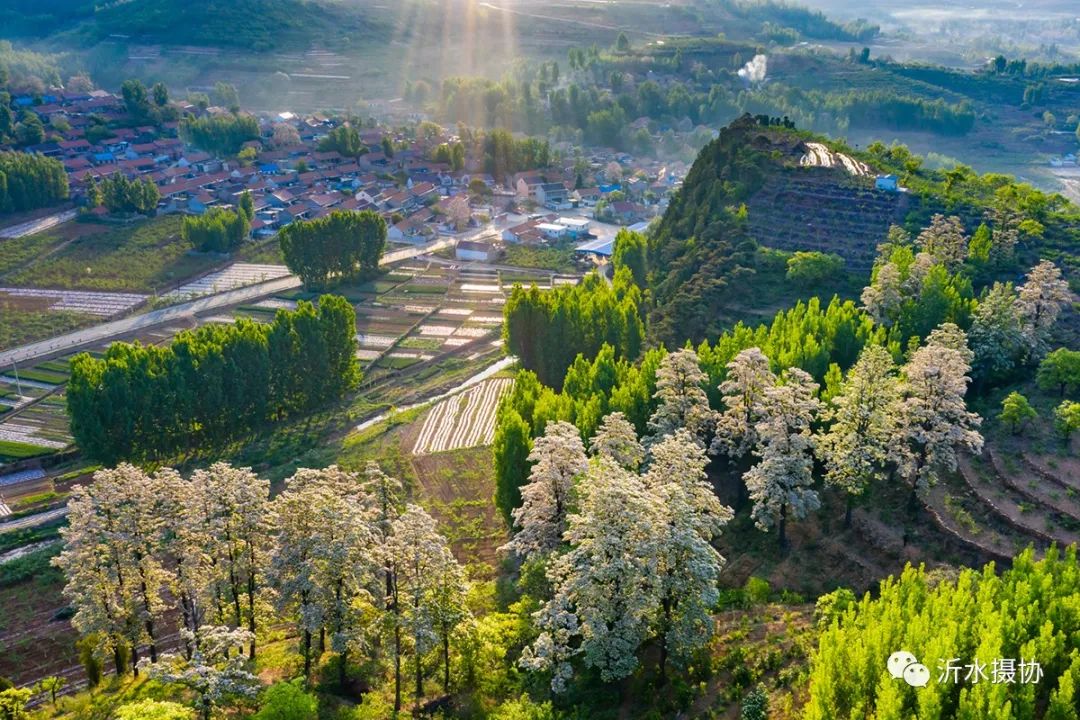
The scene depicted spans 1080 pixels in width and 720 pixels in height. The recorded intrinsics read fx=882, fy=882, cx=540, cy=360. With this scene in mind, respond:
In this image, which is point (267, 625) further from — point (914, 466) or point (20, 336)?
point (20, 336)

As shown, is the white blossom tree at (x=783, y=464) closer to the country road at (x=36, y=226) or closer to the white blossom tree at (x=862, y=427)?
the white blossom tree at (x=862, y=427)

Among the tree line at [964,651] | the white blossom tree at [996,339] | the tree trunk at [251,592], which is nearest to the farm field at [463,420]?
the tree trunk at [251,592]

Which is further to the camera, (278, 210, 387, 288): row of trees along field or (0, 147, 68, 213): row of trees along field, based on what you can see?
(0, 147, 68, 213): row of trees along field

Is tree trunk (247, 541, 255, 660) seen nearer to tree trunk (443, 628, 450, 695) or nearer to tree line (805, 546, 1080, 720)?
tree trunk (443, 628, 450, 695)

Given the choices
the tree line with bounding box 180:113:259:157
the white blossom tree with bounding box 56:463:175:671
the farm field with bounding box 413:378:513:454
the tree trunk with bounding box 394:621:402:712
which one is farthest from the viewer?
the tree line with bounding box 180:113:259:157

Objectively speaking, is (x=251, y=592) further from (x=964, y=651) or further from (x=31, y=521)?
(x=31, y=521)

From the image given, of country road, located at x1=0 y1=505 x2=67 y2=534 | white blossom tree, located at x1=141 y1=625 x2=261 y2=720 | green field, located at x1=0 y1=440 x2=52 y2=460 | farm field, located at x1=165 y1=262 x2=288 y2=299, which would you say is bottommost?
country road, located at x1=0 y1=505 x2=67 y2=534

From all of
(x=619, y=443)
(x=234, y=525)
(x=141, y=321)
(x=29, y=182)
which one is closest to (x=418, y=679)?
(x=234, y=525)

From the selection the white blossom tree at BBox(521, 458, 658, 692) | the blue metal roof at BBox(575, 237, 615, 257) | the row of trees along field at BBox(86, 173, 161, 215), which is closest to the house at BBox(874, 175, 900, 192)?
the blue metal roof at BBox(575, 237, 615, 257)
